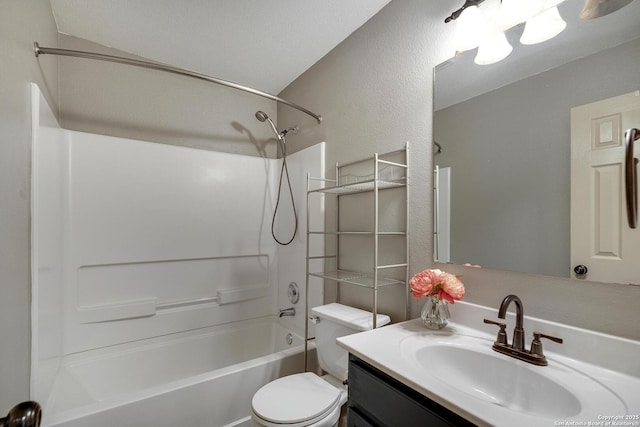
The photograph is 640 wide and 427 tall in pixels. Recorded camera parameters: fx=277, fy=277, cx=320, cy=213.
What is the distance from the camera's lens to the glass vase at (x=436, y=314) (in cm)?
112

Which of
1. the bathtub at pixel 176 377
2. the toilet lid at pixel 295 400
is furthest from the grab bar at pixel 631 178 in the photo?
the bathtub at pixel 176 377

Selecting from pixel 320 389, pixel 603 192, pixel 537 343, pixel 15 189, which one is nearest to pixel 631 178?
pixel 603 192

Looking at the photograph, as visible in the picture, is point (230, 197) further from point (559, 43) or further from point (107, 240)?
point (559, 43)

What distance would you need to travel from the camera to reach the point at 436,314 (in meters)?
1.12

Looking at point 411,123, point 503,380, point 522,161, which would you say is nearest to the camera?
point 503,380

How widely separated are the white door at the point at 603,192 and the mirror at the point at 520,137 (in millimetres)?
25

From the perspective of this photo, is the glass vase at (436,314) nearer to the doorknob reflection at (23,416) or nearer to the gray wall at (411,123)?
the gray wall at (411,123)

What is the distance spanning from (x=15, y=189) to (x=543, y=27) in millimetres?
2035

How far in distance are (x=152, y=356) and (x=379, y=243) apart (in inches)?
70.0

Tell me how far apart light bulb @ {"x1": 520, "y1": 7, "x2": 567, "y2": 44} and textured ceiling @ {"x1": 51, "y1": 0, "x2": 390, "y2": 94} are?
82 cm

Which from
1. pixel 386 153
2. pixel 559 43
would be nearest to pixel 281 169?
pixel 386 153

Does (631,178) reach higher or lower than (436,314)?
higher

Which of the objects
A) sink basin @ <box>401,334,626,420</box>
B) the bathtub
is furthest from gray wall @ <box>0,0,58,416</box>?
sink basin @ <box>401,334,626,420</box>

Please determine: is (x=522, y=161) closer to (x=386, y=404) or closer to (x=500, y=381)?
(x=500, y=381)
